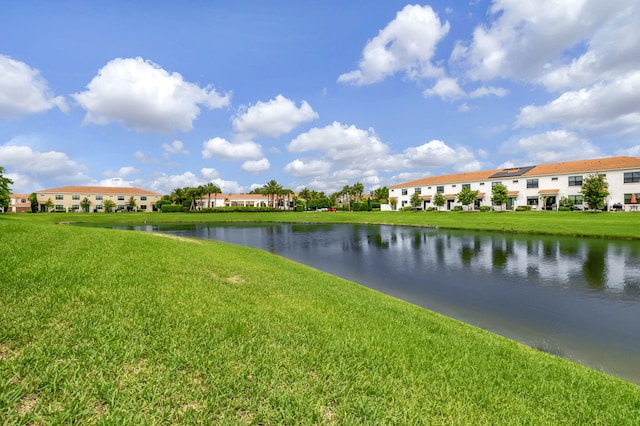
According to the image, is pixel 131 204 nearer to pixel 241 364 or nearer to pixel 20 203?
pixel 20 203

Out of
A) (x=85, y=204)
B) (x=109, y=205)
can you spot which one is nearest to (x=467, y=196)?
(x=109, y=205)

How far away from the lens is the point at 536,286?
14.4 metres

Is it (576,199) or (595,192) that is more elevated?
(595,192)

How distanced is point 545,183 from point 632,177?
38.6 feet

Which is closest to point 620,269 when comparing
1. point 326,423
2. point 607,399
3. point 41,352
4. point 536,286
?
point 536,286

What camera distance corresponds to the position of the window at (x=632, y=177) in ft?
153

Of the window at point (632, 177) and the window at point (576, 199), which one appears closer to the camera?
the window at point (632, 177)

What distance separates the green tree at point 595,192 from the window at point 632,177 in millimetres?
4605

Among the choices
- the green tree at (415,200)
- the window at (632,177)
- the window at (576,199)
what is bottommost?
the window at (576,199)

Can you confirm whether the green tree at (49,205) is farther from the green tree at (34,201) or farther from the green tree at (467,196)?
the green tree at (467,196)

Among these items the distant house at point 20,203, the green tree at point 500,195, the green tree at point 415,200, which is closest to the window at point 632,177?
the green tree at point 500,195

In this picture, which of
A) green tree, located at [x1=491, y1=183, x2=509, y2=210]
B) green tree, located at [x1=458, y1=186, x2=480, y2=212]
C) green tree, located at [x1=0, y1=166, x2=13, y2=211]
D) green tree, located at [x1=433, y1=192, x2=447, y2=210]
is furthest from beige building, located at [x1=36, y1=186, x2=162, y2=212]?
green tree, located at [x1=491, y1=183, x2=509, y2=210]

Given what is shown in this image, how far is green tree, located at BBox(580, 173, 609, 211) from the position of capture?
4488cm

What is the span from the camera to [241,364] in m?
4.39
